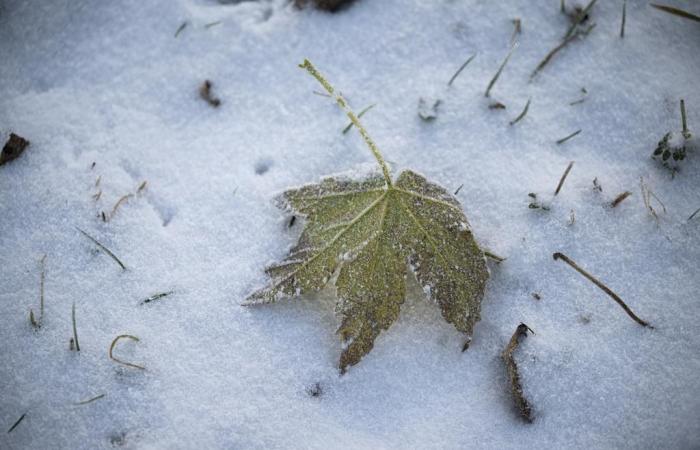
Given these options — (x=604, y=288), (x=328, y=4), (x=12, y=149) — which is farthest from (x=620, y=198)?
(x=12, y=149)

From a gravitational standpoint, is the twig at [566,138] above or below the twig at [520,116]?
below

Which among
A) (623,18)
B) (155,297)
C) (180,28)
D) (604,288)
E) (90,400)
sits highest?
(623,18)

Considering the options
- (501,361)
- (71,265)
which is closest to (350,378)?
(501,361)

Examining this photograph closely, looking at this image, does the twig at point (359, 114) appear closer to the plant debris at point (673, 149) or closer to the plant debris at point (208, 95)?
the plant debris at point (208, 95)

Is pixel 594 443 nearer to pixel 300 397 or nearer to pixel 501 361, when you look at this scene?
pixel 501 361

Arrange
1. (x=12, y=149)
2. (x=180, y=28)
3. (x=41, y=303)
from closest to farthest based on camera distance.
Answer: (x=41, y=303), (x=12, y=149), (x=180, y=28)

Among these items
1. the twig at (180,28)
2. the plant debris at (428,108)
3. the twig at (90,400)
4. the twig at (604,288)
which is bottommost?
the twig at (90,400)

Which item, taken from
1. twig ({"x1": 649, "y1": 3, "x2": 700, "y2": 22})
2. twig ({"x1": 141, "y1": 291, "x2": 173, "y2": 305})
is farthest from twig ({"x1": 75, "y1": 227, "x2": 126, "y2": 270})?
twig ({"x1": 649, "y1": 3, "x2": 700, "y2": 22})

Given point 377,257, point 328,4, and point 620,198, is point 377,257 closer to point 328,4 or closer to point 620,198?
point 620,198

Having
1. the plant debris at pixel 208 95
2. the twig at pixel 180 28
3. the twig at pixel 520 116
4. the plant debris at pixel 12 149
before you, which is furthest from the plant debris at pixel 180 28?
Answer: the twig at pixel 520 116
